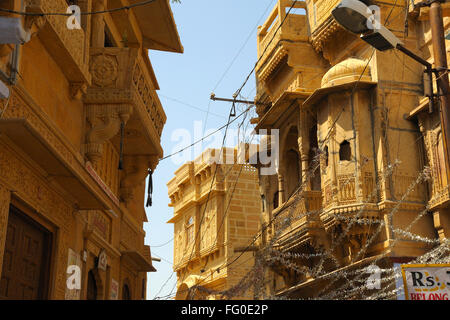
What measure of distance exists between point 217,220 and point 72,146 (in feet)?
63.9

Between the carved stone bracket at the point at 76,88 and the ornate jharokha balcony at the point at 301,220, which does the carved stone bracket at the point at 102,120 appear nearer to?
the carved stone bracket at the point at 76,88

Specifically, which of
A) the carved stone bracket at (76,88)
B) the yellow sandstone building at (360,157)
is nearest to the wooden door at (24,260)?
the carved stone bracket at (76,88)

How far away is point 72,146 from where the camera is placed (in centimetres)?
910

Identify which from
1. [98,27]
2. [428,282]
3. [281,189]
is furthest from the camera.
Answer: [281,189]

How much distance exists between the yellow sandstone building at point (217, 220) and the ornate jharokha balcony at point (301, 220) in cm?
818

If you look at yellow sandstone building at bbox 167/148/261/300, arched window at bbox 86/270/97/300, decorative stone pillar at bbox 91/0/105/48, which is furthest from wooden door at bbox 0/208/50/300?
yellow sandstone building at bbox 167/148/261/300

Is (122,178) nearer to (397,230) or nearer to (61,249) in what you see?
(61,249)

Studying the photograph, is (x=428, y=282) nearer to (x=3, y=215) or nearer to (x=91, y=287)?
(x=3, y=215)

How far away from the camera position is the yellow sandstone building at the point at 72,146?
7.52 m

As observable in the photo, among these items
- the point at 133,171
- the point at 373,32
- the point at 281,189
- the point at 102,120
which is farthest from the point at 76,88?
the point at 281,189
